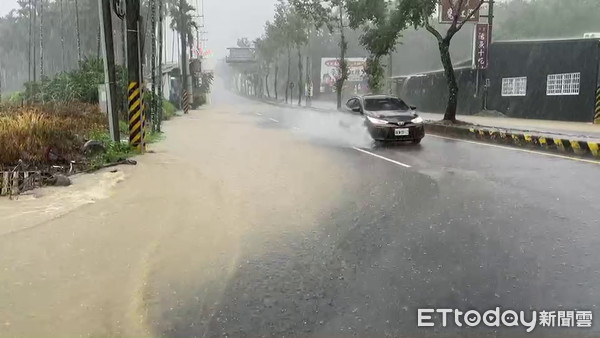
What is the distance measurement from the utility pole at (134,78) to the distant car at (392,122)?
21.0ft

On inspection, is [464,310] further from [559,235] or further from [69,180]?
[69,180]

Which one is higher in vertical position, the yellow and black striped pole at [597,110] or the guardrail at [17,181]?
the yellow and black striped pole at [597,110]

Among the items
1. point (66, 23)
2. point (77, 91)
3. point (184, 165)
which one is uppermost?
point (66, 23)

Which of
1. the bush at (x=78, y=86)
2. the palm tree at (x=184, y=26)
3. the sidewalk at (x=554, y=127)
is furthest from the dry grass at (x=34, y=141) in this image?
the palm tree at (x=184, y=26)

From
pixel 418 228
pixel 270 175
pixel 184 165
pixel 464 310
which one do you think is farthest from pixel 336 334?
pixel 184 165

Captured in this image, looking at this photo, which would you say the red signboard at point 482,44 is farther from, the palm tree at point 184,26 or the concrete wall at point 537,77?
the palm tree at point 184,26

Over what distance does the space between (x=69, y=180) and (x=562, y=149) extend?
1149 cm

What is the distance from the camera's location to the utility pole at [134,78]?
14.1 m

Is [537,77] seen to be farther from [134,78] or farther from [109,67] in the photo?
[109,67]

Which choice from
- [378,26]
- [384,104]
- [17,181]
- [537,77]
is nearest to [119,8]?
[17,181]

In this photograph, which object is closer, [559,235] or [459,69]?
[559,235]

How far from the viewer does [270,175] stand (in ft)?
34.0
